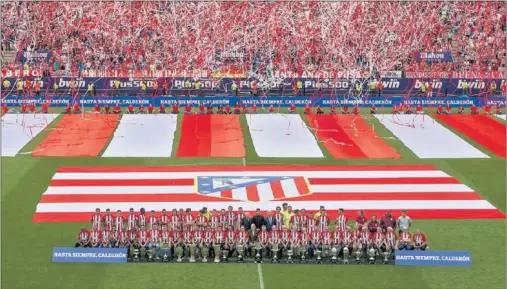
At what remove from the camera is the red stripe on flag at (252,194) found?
30.2 metres

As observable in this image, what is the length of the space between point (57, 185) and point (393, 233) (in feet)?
42.8

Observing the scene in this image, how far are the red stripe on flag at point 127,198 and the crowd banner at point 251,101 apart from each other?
62.6ft

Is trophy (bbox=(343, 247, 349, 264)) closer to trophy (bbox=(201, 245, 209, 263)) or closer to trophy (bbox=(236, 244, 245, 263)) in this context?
trophy (bbox=(236, 244, 245, 263))

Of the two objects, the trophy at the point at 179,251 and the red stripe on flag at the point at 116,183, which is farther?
the red stripe on flag at the point at 116,183

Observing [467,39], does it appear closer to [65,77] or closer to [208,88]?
[208,88]

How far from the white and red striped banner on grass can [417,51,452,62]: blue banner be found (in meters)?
23.2

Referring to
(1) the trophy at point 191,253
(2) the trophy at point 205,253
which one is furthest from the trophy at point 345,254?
(1) the trophy at point 191,253

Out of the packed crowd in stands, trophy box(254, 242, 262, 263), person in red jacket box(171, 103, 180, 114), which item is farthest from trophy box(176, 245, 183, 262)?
the packed crowd in stands

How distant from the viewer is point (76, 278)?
22547mm

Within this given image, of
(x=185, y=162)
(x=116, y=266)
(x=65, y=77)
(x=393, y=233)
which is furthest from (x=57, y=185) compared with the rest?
(x=65, y=77)

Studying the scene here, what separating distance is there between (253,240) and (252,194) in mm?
6906

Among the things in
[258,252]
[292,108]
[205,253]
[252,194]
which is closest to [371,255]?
[258,252]

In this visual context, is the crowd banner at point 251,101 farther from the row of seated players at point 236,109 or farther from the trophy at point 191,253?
the trophy at point 191,253

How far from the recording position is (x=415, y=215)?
2861 centimetres
